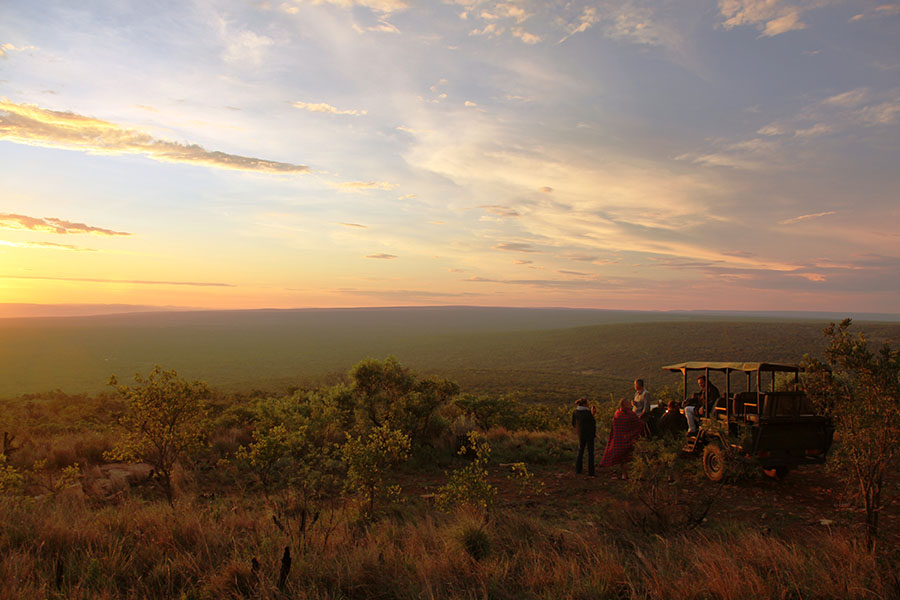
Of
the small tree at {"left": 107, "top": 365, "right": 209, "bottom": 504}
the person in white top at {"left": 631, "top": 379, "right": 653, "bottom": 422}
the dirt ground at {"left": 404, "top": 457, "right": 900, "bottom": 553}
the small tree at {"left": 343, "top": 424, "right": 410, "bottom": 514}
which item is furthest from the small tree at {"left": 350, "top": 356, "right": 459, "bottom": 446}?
the small tree at {"left": 343, "top": 424, "right": 410, "bottom": 514}

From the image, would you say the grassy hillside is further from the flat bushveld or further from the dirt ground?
the flat bushveld

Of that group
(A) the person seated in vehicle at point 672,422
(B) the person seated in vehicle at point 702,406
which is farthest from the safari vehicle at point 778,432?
(A) the person seated in vehicle at point 672,422

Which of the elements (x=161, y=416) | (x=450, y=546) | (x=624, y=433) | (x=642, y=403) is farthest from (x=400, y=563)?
(x=642, y=403)

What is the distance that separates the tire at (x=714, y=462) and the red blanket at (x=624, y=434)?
1.40 metres

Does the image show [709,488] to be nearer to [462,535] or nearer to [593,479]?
[593,479]

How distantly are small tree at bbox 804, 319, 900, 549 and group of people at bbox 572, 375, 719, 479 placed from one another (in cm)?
478

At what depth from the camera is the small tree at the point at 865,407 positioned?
530 centimetres

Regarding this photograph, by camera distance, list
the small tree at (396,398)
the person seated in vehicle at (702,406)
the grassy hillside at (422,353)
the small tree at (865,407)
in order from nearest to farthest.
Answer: the small tree at (865,407), the person seated in vehicle at (702,406), the small tree at (396,398), the grassy hillside at (422,353)

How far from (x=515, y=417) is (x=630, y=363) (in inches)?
2068

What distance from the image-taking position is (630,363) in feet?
216

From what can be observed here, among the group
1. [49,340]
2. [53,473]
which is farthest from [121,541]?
[49,340]

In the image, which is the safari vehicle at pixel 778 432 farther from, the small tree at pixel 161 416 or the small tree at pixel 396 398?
the small tree at pixel 161 416

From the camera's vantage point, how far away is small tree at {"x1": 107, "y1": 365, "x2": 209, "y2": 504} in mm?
7492

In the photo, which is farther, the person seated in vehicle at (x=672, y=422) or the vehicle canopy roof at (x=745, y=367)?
the person seated in vehicle at (x=672, y=422)
